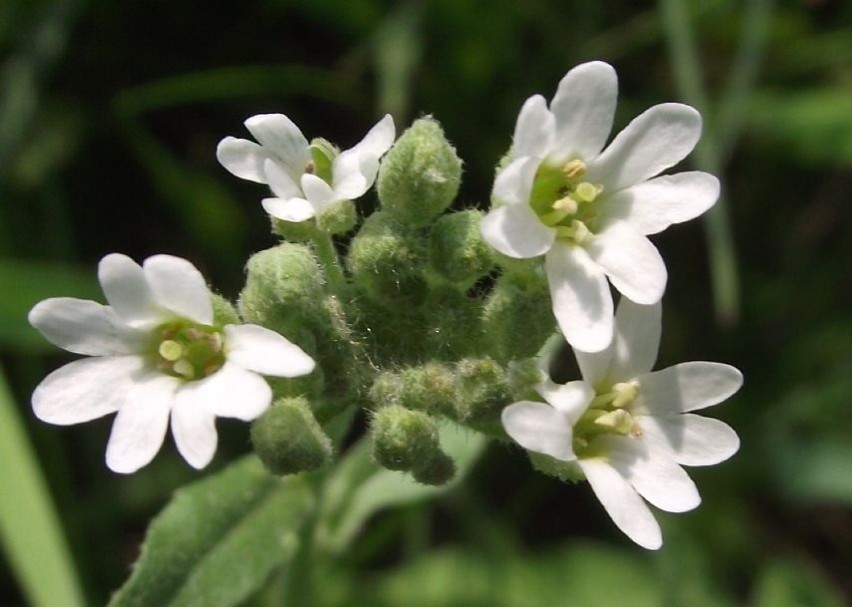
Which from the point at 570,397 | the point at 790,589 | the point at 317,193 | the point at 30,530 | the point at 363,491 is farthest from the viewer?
the point at 790,589

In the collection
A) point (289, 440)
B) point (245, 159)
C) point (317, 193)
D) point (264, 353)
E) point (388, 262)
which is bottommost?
point (289, 440)

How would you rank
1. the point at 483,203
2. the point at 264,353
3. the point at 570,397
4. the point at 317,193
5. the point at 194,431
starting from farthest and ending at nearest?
the point at 483,203 → the point at 317,193 → the point at 570,397 → the point at 264,353 → the point at 194,431

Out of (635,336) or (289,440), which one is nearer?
(289,440)

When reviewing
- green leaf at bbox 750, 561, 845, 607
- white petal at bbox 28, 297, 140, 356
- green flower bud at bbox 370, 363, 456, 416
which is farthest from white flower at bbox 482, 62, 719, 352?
green leaf at bbox 750, 561, 845, 607

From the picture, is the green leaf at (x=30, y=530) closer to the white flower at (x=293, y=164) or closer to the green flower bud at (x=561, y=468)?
the white flower at (x=293, y=164)

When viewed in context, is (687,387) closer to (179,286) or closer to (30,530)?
(179,286)

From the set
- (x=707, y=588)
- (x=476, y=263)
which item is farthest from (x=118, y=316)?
(x=707, y=588)

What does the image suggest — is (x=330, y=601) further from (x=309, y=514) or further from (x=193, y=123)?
(x=193, y=123)

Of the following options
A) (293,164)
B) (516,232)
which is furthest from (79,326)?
(516,232)
